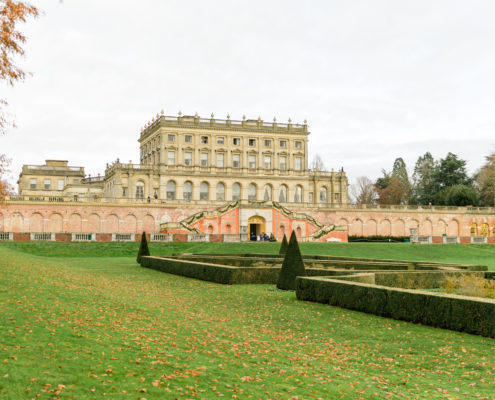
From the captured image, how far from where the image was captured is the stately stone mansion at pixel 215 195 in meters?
60.2

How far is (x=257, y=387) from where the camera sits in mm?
8062

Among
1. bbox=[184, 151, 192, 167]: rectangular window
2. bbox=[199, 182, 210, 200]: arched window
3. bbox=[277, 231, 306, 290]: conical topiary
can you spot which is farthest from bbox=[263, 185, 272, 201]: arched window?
bbox=[277, 231, 306, 290]: conical topiary

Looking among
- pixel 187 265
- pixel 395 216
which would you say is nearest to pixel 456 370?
pixel 187 265

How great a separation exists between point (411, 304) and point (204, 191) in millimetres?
61725

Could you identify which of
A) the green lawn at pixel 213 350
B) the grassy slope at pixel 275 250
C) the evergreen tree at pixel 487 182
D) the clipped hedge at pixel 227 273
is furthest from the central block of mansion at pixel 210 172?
the green lawn at pixel 213 350

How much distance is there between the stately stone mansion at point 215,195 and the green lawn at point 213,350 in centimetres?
4132

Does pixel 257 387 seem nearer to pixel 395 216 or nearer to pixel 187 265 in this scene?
pixel 187 265

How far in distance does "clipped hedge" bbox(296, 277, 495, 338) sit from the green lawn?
0.36 metres

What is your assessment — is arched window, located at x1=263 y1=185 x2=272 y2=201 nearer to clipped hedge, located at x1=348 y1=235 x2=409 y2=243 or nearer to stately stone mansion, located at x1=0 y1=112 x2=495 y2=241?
stately stone mansion, located at x1=0 y1=112 x2=495 y2=241

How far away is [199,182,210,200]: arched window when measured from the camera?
7412 cm

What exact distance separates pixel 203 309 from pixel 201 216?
43.0 m

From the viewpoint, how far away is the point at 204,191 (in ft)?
245

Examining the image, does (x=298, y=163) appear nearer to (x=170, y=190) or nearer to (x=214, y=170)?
(x=214, y=170)

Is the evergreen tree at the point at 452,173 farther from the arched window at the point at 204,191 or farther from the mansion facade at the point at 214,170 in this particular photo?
the arched window at the point at 204,191
